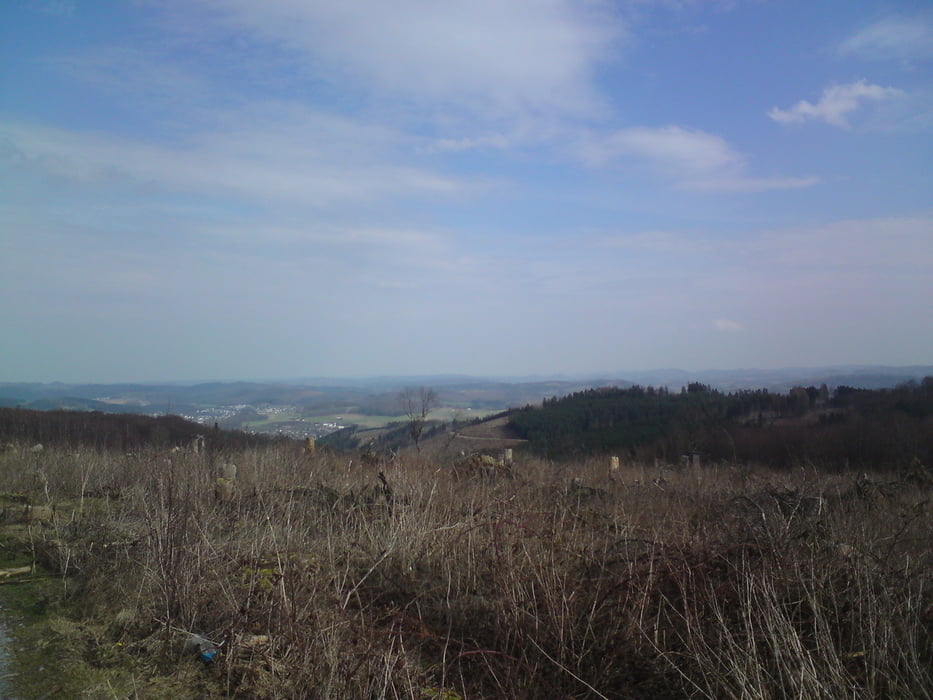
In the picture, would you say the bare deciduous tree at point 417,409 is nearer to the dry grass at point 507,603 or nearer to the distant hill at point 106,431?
the distant hill at point 106,431

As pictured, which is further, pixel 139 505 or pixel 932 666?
pixel 139 505

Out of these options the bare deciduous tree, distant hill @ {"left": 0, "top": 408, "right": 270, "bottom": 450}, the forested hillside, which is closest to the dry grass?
the forested hillside

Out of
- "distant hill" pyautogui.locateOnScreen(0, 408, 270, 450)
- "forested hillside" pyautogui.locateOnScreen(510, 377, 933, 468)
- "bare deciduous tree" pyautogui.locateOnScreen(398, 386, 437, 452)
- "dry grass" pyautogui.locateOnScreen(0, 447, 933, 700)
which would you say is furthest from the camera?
"forested hillside" pyautogui.locateOnScreen(510, 377, 933, 468)

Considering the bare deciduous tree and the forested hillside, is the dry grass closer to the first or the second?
Result: the forested hillside

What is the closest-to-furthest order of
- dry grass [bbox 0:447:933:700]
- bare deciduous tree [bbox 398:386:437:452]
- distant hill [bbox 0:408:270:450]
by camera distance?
dry grass [bbox 0:447:933:700] < distant hill [bbox 0:408:270:450] < bare deciduous tree [bbox 398:386:437:452]

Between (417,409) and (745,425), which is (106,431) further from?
(745,425)

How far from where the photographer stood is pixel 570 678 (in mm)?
4020

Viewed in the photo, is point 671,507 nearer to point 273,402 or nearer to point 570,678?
point 570,678

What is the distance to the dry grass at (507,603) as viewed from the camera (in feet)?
11.6

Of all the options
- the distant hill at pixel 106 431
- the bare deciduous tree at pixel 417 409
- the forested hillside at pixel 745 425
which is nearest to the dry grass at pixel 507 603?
the forested hillside at pixel 745 425

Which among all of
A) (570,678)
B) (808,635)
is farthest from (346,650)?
(808,635)

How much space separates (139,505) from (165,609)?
2.71 m

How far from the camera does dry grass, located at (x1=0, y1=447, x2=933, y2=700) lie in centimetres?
355

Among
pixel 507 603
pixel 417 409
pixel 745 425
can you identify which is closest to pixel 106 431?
pixel 417 409
